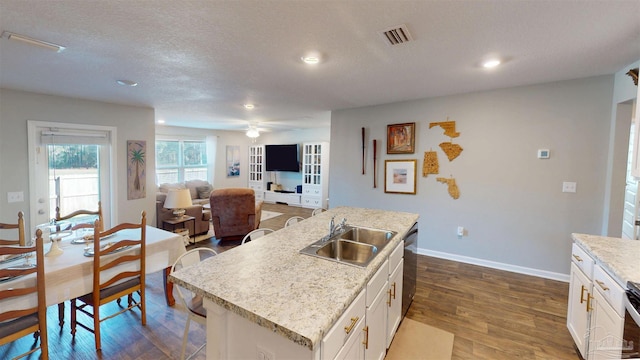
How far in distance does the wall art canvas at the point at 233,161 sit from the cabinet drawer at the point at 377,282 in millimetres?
7726

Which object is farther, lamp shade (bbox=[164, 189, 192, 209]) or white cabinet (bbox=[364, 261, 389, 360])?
lamp shade (bbox=[164, 189, 192, 209])

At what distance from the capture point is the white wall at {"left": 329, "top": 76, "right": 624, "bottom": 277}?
9.87 ft

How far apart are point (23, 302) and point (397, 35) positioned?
9.98 ft

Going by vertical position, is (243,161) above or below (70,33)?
below

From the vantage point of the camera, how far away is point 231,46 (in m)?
2.07

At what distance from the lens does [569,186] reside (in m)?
3.11

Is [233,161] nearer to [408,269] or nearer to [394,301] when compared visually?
[408,269]

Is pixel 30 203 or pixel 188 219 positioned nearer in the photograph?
pixel 30 203

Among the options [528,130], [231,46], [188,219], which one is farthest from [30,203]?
[528,130]

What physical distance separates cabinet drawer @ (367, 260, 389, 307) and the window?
7.24 m

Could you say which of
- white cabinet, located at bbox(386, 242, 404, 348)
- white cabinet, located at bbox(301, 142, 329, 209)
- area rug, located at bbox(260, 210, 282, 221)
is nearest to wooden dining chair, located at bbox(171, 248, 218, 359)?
white cabinet, located at bbox(386, 242, 404, 348)

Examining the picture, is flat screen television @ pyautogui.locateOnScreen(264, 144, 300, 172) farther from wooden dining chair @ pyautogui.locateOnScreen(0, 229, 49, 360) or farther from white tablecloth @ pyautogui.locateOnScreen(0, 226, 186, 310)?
wooden dining chair @ pyautogui.locateOnScreen(0, 229, 49, 360)

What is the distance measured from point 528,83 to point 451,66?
1373mm

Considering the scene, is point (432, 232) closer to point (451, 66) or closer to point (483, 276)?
point (483, 276)
